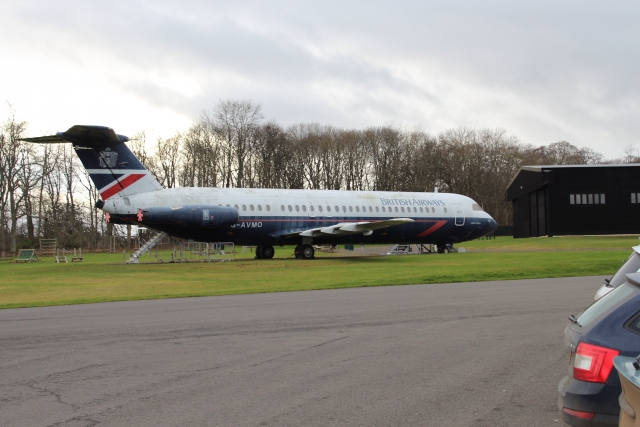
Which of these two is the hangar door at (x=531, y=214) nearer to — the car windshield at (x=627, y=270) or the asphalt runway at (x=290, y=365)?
the asphalt runway at (x=290, y=365)

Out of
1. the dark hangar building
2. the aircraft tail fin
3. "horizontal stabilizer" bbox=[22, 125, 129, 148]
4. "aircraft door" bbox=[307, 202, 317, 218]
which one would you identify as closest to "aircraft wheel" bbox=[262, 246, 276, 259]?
"aircraft door" bbox=[307, 202, 317, 218]

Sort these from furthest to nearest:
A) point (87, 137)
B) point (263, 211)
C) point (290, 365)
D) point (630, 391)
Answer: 1. point (263, 211)
2. point (87, 137)
3. point (290, 365)
4. point (630, 391)

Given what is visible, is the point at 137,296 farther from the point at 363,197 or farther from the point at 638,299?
the point at 363,197

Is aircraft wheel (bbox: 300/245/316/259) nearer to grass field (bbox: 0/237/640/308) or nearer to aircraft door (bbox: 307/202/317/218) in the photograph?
aircraft door (bbox: 307/202/317/218)

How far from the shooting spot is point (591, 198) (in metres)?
55.8

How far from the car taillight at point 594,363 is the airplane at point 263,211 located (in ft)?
86.7

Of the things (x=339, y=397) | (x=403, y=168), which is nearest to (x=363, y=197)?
(x=339, y=397)

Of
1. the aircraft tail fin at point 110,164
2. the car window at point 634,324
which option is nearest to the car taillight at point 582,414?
the car window at point 634,324

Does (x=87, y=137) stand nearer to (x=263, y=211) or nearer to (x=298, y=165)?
(x=263, y=211)

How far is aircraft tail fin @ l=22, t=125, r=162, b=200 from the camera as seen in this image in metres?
29.7

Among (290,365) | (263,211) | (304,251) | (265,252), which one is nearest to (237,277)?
(263,211)

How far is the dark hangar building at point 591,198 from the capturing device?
181 feet

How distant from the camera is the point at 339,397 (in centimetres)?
681

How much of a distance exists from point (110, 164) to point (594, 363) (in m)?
28.4
